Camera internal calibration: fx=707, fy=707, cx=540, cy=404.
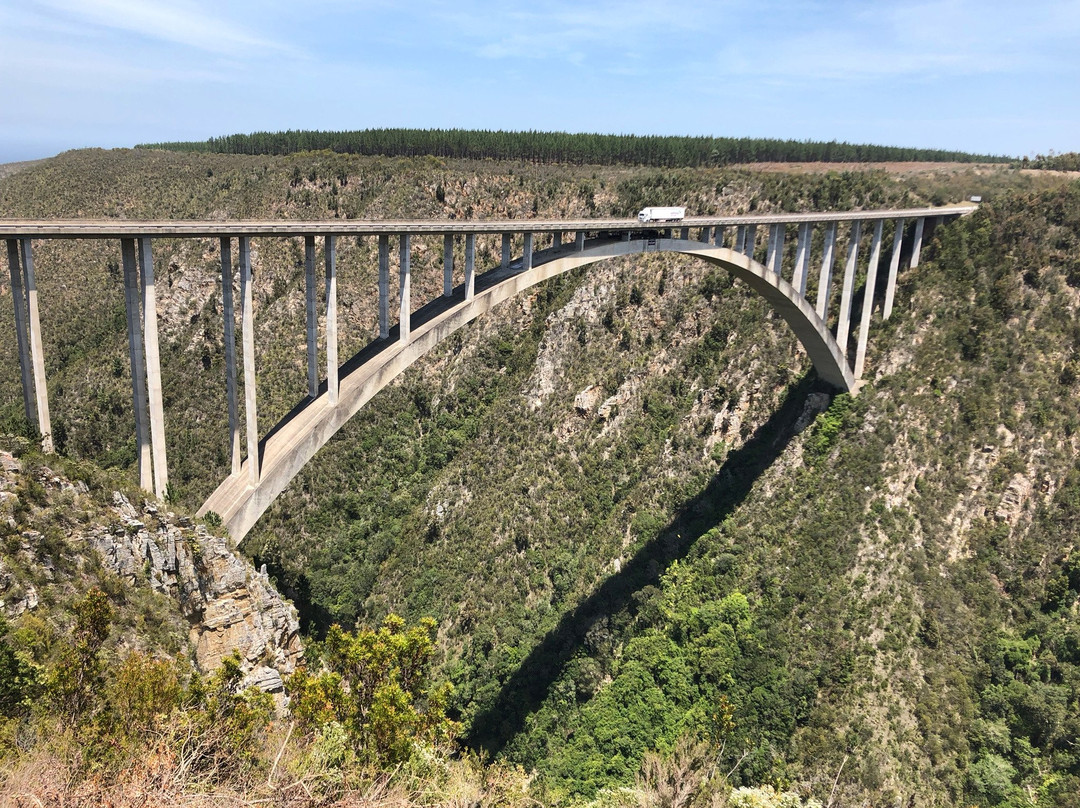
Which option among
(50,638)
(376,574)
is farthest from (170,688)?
(376,574)

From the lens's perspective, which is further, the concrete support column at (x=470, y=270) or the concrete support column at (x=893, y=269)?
the concrete support column at (x=893, y=269)

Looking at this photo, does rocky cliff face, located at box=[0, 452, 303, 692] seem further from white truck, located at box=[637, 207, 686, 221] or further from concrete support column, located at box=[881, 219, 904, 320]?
concrete support column, located at box=[881, 219, 904, 320]

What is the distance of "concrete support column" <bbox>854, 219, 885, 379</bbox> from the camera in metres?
37.4

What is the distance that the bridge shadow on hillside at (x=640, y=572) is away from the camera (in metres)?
35.6

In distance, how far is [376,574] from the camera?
147 ft

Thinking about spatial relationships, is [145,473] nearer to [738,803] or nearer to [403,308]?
[403,308]

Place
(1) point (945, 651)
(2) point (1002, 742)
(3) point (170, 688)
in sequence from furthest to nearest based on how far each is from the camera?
(1) point (945, 651)
(2) point (1002, 742)
(3) point (170, 688)

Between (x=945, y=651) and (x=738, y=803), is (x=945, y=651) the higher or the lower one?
the lower one

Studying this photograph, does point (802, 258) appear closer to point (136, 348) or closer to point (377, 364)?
point (377, 364)

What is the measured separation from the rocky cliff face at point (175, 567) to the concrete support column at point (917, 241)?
3919 centimetres

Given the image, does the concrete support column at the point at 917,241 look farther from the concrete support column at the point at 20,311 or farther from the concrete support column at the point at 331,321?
the concrete support column at the point at 20,311

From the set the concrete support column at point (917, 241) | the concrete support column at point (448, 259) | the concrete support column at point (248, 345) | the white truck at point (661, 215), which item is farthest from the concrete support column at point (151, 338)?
the concrete support column at point (917, 241)

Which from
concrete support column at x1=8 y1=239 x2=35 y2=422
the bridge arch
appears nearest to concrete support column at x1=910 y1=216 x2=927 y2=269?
the bridge arch

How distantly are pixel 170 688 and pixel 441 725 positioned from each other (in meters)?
5.93
